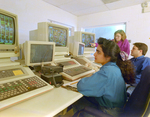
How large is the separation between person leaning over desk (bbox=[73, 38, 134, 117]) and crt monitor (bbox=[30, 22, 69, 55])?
26.0 inches

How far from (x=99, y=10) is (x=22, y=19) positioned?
90.7 inches

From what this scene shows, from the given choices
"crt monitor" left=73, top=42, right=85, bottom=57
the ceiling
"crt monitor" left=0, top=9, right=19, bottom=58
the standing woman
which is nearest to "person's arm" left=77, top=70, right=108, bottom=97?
"crt monitor" left=0, top=9, right=19, bottom=58

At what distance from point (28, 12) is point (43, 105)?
2357 mm

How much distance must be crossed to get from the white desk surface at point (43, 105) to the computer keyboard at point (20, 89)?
0.03m

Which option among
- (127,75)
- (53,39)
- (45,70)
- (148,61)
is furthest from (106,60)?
(148,61)

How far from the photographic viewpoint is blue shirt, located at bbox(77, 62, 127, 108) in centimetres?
83

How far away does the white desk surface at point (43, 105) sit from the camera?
1.94ft

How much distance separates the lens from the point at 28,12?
2420 millimetres

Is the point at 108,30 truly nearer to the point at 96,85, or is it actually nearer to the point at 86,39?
the point at 86,39

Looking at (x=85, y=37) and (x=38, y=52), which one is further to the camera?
(x=85, y=37)

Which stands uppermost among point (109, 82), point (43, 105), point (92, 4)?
point (92, 4)

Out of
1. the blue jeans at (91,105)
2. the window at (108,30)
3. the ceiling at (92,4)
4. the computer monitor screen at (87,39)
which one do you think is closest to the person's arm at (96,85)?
the blue jeans at (91,105)

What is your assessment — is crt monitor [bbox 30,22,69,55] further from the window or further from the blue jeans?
the window

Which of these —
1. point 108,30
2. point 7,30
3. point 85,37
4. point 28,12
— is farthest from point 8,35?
point 108,30
